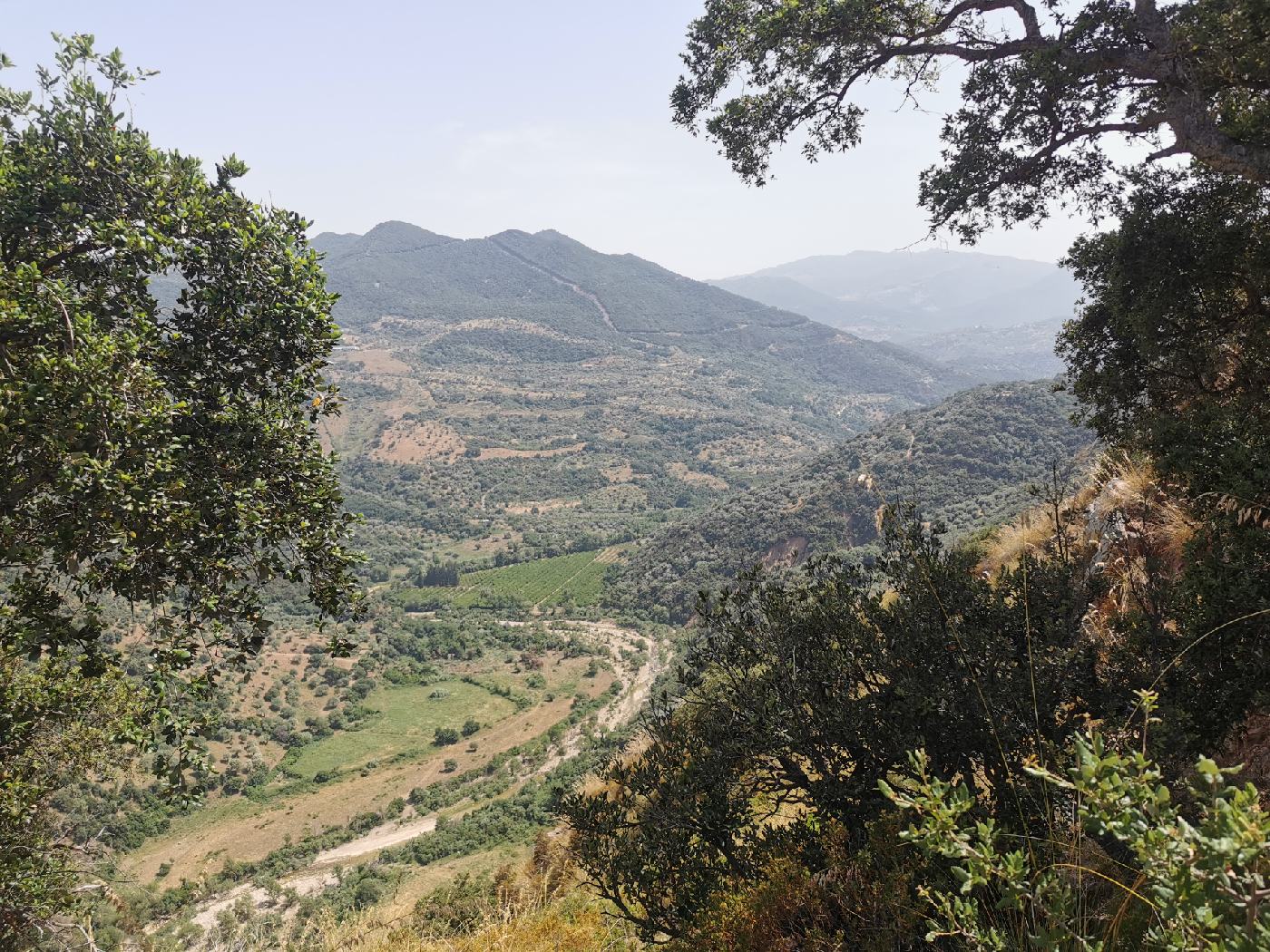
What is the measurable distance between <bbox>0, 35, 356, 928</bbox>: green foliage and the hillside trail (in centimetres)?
1324

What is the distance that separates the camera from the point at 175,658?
421 cm

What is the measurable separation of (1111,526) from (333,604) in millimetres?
9747

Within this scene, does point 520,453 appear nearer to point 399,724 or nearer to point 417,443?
point 417,443

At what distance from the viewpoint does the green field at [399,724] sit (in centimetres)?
5697

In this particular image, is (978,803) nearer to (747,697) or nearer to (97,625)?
(747,697)

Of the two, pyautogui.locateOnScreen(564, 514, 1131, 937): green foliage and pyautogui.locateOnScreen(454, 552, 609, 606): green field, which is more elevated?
pyautogui.locateOnScreen(564, 514, 1131, 937): green foliage

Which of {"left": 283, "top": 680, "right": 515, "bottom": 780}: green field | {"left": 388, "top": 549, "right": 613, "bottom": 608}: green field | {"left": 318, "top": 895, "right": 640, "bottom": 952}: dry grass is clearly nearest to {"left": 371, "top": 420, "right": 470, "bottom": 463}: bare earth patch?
{"left": 388, "top": 549, "right": 613, "bottom": 608}: green field

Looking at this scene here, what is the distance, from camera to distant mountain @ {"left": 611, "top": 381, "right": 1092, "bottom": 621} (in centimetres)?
6744

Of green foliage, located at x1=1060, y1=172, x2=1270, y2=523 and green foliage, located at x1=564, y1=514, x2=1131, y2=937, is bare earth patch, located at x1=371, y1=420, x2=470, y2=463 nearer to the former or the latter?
green foliage, located at x1=564, y1=514, x2=1131, y2=937

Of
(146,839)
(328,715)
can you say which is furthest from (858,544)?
(146,839)

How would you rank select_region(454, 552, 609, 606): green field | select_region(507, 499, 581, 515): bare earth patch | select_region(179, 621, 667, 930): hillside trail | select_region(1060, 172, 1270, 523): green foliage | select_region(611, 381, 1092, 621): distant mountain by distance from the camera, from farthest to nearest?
select_region(507, 499, 581, 515): bare earth patch
select_region(454, 552, 609, 606): green field
select_region(611, 381, 1092, 621): distant mountain
select_region(179, 621, 667, 930): hillside trail
select_region(1060, 172, 1270, 523): green foliage

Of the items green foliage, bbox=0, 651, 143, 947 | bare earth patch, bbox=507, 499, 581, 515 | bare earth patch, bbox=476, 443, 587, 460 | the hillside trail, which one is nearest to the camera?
green foliage, bbox=0, 651, 143, 947

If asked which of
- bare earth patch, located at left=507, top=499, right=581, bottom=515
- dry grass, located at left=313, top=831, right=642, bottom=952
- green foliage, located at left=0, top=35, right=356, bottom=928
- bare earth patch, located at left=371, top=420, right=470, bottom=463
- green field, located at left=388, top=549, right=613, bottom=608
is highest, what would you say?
green foliage, located at left=0, top=35, right=356, bottom=928

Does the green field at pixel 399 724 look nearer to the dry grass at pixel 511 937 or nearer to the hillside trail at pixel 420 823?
the hillside trail at pixel 420 823
